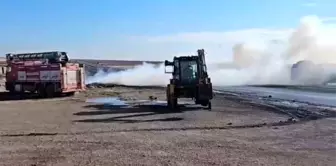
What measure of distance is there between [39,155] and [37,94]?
32030 millimetres

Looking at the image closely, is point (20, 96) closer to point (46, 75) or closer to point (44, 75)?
point (44, 75)

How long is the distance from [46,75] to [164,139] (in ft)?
94.1

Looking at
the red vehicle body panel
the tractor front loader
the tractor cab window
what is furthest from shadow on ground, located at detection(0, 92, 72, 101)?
the tractor cab window

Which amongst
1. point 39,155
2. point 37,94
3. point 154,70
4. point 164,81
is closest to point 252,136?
point 39,155

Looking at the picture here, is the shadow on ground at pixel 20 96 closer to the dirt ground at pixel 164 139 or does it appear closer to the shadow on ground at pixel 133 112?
the shadow on ground at pixel 133 112

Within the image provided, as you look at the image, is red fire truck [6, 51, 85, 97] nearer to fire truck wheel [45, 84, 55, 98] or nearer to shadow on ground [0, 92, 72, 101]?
fire truck wheel [45, 84, 55, 98]

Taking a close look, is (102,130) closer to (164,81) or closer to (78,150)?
(78,150)

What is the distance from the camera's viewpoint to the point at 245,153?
13.8 m

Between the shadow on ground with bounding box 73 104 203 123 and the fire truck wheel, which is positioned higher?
the fire truck wheel

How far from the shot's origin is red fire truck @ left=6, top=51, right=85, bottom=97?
43.3 metres

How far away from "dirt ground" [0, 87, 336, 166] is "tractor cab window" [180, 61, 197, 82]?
12.6 feet

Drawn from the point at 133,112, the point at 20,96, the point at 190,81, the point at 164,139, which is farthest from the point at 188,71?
the point at 20,96

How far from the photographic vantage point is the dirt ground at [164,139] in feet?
42.5

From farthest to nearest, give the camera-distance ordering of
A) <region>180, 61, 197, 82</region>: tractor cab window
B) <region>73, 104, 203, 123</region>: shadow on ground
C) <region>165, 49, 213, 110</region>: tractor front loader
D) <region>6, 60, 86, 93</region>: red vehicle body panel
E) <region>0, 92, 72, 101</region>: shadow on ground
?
<region>6, 60, 86, 93</region>: red vehicle body panel → <region>0, 92, 72, 101</region>: shadow on ground → <region>180, 61, 197, 82</region>: tractor cab window → <region>165, 49, 213, 110</region>: tractor front loader → <region>73, 104, 203, 123</region>: shadow on ground
